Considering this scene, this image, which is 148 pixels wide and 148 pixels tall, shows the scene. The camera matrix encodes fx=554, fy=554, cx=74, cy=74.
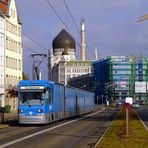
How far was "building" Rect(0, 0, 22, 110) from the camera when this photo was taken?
302 feet

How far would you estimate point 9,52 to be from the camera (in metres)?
96.9

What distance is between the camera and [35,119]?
130ft

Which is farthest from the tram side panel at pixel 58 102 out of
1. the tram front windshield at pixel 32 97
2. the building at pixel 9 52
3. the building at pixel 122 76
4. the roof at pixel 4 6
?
the building at pixel 122 76

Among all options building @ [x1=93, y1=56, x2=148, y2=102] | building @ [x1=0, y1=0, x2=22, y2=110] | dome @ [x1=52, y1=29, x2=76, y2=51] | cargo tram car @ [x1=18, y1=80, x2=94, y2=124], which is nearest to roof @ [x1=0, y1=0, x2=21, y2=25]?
building @ [x1=0, y1=0, x2=22, y2=110]

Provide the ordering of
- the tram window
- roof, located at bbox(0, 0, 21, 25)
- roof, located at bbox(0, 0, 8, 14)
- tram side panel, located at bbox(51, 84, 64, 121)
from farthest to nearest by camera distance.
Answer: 1. roof, located at bbox(0, 0, 8, 14)
2. roof, located at bbox(0, 0, 21, 25)
3. tram side panel, located at bbox(51, 84, 64, 121)
4. the tram window

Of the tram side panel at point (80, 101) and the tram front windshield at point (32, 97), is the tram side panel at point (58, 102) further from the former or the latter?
the tram side panel at point (80, 101)

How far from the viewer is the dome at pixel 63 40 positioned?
620 feet

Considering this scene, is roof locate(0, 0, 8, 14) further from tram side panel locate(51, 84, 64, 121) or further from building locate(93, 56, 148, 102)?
building locate(93, 56, 148, 102)

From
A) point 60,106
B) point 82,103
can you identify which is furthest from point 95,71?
point 60,106

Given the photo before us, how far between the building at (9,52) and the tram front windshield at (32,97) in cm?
5073

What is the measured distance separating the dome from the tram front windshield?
14870 cm

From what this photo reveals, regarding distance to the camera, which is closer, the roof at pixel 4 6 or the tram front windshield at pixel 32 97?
the tram front windshield at pixel 32 97

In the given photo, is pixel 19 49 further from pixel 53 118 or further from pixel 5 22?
pixel 53 118

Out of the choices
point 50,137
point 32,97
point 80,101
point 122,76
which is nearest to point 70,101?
point 80,101
